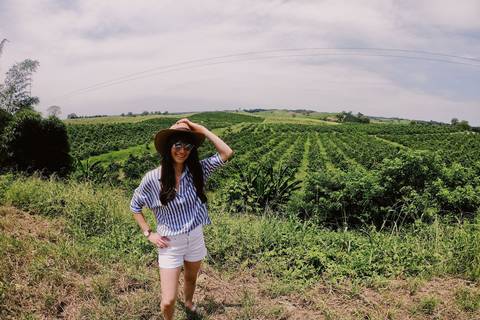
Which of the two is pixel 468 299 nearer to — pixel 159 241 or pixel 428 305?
pixel 428 305

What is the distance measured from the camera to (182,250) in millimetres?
3188

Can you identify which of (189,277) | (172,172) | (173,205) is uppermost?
(172,172)

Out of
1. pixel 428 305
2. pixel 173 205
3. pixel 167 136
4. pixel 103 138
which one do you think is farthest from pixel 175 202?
pixel 103 138

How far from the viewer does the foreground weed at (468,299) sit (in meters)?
3.61

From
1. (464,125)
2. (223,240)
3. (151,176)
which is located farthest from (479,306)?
(464,125)

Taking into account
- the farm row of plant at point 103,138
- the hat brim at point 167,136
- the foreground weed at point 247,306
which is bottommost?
the farm row of plant at point 103,138

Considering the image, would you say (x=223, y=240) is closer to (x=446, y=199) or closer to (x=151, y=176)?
(x=151, y=176)

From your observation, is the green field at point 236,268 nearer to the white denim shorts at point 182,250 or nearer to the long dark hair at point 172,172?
the white denim shorts at point 182,250

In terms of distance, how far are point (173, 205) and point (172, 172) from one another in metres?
0.24

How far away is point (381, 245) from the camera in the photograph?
479 centimetres

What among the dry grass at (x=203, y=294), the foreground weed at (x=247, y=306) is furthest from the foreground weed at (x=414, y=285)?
the foreground weed at (x=247, y=306)

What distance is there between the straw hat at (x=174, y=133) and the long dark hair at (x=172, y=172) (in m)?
0.02

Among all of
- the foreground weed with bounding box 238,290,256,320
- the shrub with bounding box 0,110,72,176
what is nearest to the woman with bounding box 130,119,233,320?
the foreground weed with bounding box 238,290,256,320

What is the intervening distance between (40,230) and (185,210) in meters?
2.83
